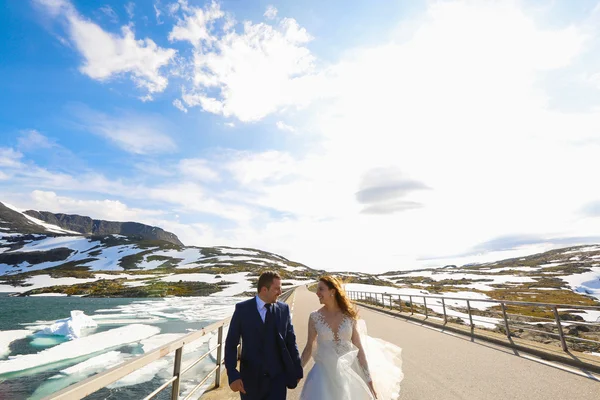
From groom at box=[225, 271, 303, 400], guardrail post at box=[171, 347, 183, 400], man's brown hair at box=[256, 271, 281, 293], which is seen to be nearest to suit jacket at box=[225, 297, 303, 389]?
groom at box=[225, 271, 303, 400]

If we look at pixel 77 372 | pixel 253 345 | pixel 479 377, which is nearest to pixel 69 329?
pixel 77 372

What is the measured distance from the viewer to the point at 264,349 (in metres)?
3.01

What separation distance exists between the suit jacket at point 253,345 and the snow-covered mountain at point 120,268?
2705 inches

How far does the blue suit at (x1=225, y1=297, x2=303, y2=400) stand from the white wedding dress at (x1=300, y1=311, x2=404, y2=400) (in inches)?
18.4

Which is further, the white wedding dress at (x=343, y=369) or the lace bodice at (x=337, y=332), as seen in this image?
the lace bodice at (x=337, y=332)

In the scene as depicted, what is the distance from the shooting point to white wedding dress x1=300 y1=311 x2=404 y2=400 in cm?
333

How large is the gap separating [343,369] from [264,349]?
97cm

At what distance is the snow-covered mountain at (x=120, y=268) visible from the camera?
80.1 meters

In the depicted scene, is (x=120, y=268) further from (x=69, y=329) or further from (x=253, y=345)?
(x=253, y=345)

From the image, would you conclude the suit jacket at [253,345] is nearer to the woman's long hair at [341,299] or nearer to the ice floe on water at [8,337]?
the woman's long hair at [341,299]

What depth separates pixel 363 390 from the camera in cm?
332

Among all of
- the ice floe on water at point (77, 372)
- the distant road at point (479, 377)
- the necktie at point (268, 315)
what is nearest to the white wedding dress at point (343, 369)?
the necktie at point (268, 315)

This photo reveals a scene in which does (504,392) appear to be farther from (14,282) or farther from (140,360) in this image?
(14,282)

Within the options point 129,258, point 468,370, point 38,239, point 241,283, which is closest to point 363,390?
point 468,370
